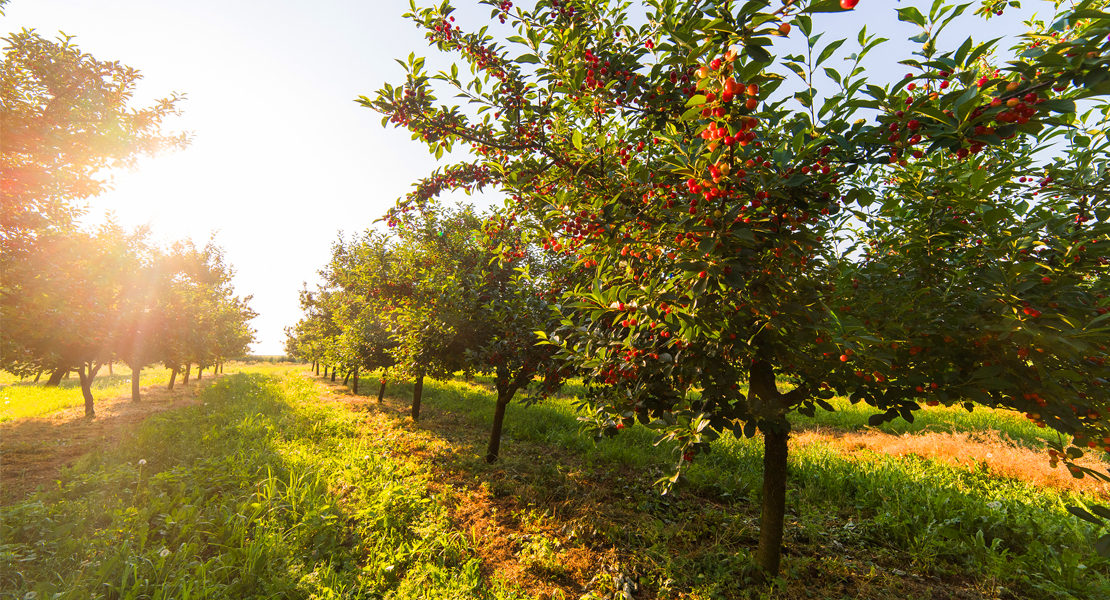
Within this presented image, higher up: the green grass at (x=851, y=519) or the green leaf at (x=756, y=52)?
the green leaf at (x=756, y=52)

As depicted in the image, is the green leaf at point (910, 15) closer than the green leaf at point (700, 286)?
Yes

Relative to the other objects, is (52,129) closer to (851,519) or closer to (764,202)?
(764,202)

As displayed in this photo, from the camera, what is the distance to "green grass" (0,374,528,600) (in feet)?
11.1

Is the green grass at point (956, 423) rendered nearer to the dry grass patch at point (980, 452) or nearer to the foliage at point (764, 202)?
the dry grass patch at point (980, 452)

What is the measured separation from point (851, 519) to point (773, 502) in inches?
110

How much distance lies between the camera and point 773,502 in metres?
3.78

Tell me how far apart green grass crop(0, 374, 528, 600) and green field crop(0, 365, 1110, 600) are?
0.08 ft

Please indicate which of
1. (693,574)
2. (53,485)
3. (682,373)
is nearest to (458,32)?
(682,373)

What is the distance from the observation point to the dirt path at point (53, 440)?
5.33 m

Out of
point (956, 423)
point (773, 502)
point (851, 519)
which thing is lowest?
point (851, 519)

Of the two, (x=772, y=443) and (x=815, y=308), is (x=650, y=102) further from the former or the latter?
(x=772, y=443)

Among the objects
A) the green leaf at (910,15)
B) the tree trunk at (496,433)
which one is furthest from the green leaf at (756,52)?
the tree trunk at (496,433)

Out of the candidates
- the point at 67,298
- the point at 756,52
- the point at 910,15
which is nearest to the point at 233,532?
the point at 67,298

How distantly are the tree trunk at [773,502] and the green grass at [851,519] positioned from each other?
0.33 meters
